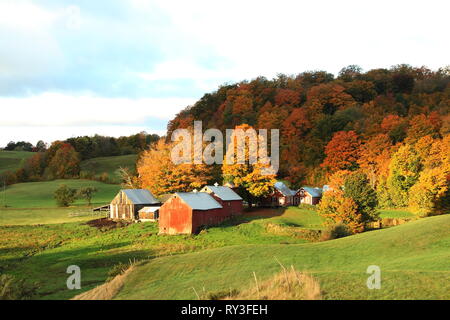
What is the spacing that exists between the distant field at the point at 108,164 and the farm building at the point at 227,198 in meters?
69.7

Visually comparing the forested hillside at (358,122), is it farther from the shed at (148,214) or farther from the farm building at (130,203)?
the farm building at (130,203)

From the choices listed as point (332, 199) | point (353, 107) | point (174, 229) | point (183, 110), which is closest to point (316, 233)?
point (332, 199)

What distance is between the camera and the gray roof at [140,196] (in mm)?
56931

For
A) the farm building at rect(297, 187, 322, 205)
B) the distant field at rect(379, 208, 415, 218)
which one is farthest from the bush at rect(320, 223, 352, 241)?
the farm building at rect(297, 187, 322, 205)

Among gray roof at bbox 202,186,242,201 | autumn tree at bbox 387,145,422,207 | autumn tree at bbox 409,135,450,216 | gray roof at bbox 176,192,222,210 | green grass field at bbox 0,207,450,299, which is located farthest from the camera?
autumn tree at bbox 387,145,422,207

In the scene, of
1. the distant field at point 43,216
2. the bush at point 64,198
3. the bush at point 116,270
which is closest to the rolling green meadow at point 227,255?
the bush at point 116,270

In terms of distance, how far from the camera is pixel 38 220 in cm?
5925

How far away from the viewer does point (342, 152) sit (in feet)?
253

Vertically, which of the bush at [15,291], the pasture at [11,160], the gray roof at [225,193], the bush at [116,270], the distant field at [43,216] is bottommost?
the distant field at [43,216]

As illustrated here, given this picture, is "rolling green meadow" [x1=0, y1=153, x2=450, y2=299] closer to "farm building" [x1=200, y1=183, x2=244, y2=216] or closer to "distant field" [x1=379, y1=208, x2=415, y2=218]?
"distant field" [x1=379, y1=208, x2=415, y2=218]

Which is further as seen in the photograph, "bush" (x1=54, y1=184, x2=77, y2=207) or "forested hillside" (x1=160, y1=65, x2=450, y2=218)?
"bush" (x1=54, y1=184, x2=77, y2=207)

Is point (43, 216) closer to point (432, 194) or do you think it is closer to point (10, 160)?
point (432, 194)

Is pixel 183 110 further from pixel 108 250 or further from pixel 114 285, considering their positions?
pixel 114 285

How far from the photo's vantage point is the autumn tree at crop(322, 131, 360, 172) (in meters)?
76.8
